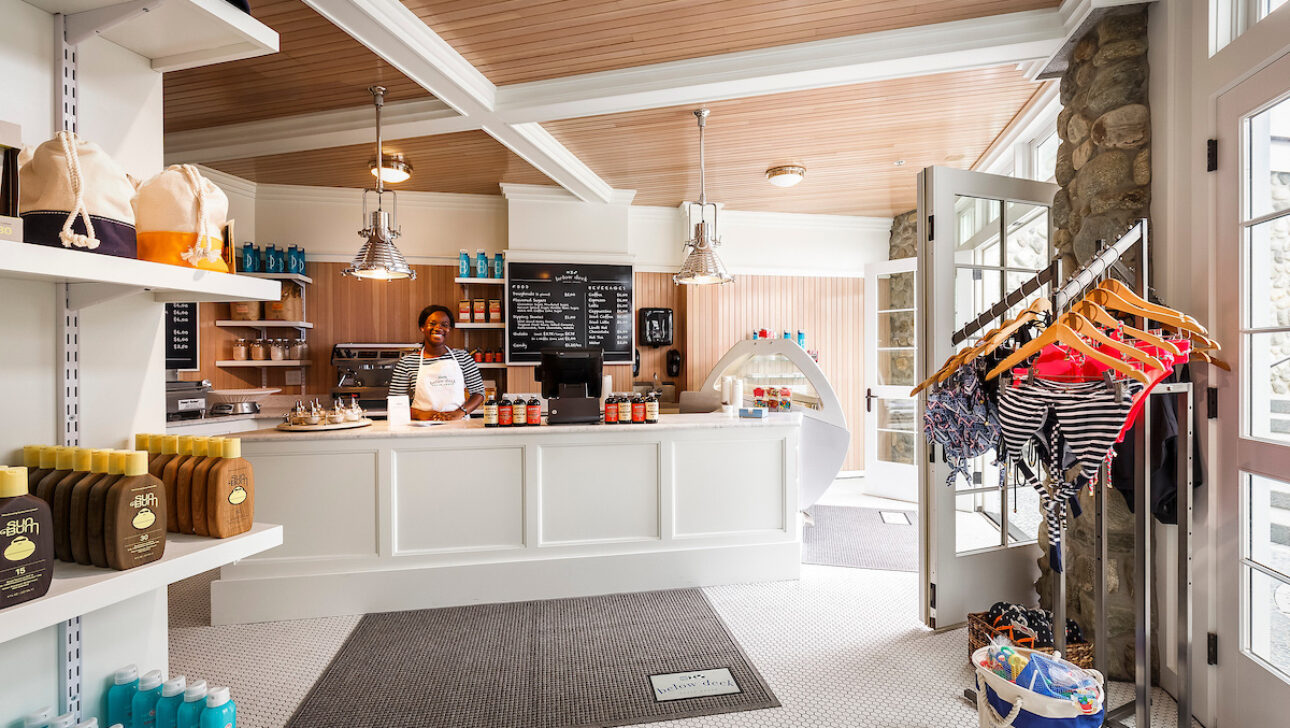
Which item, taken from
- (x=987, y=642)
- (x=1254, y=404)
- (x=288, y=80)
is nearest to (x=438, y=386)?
(x=288, y=80)

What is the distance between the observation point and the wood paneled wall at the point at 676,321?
17.7ft

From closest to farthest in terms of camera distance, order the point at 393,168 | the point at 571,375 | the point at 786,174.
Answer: the point at 571,375 < the point at 393,168 < the point at 786,174

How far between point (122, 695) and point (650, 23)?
2.94m

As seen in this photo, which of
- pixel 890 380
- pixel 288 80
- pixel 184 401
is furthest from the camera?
pixel 890 380

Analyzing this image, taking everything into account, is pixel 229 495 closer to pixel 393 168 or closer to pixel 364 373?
pixel 393 168

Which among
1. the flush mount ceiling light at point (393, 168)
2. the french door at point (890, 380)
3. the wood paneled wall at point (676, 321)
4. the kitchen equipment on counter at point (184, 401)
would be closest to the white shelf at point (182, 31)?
the flush mount ceiling light at point (393, 168)

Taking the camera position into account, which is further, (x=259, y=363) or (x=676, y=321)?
(x=676, y=321)

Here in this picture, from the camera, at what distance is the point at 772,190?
551 cm

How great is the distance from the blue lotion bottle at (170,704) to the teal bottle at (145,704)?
3cm

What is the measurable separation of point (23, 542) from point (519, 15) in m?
2.59

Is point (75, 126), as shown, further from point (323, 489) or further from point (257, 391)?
Result: point (257, 391)

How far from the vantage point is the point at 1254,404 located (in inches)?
76.1

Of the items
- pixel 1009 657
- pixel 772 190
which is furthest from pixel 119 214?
pixel 772 190

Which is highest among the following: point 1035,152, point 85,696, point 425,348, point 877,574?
point 1035,152
